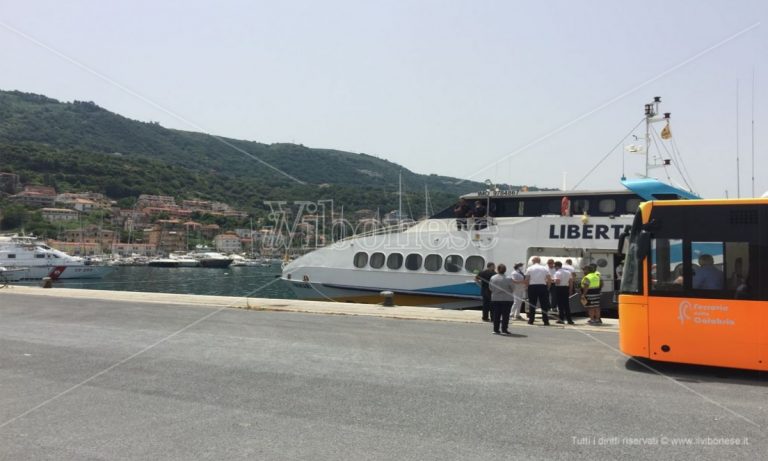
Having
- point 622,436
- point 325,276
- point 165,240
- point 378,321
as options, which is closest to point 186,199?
point 165,240

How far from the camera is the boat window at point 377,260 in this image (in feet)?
70.9

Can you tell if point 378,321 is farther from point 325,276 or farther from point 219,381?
point 325,276

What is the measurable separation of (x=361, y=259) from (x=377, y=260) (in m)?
0.80

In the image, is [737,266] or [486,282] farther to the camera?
[486,282]

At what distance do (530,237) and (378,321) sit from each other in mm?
7813

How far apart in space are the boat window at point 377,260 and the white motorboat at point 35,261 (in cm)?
5837

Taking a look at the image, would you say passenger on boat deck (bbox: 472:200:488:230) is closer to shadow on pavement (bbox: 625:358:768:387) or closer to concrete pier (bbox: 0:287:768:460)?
concrete pier (bbox: 0:287:768:460)

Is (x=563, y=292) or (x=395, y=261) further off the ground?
(x=395, y=261)

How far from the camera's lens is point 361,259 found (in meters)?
22.2

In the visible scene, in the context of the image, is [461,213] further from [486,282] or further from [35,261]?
[35,261]

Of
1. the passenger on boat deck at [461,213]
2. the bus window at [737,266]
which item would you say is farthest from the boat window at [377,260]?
the bus window at [737,266]

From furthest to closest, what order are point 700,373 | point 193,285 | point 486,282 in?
point 193,285, point 486,282, point 700,373

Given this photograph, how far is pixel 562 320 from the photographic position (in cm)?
1338

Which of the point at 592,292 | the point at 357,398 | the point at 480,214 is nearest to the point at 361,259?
the point at 480,214
